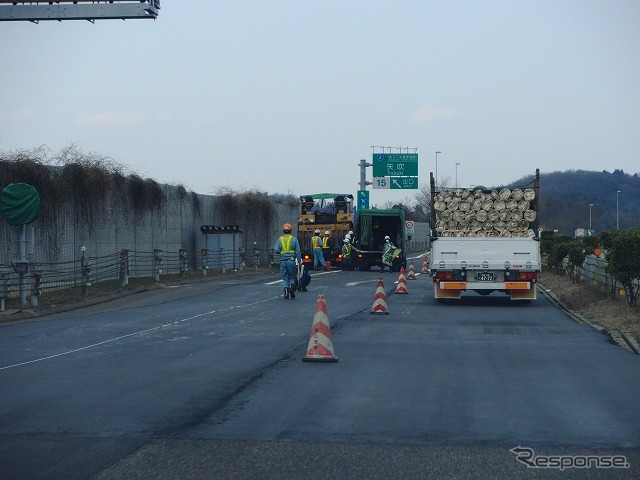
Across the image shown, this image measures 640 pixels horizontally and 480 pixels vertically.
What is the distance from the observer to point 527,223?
23875mm

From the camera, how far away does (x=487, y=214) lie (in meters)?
23.8

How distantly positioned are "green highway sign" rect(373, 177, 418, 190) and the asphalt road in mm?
39355

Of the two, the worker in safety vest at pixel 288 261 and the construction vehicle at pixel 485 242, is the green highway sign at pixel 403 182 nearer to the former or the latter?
the construction vehicle at pixel 485 242

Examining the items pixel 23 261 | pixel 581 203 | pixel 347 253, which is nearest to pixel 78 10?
pixel 23 261

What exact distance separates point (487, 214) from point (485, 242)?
0.95m

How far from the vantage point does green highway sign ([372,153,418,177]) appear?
5659 centimetres

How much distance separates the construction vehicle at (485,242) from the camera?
23.1 metres

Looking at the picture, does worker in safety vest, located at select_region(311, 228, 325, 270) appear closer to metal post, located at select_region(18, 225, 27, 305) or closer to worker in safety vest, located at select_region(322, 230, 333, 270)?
worker in safety vest, located at select_region(322, 230, 333, 270)

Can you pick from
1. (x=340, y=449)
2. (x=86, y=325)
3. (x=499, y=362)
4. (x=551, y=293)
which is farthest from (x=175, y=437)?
(x=551, y=293)

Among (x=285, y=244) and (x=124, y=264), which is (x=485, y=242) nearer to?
(x=285, y=244)

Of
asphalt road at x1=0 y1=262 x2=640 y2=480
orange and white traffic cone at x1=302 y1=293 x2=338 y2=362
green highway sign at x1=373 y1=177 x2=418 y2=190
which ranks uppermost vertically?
green highway sign at x1=373 y1=177 x2=418 y2=190

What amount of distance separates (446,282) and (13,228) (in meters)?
11.4

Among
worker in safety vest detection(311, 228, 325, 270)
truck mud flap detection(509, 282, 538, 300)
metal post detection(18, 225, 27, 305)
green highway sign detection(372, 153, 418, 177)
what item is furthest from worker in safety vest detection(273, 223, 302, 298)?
green highway sign detection(372, 153, 418, 177)

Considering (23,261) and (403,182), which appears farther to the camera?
(403,182)
